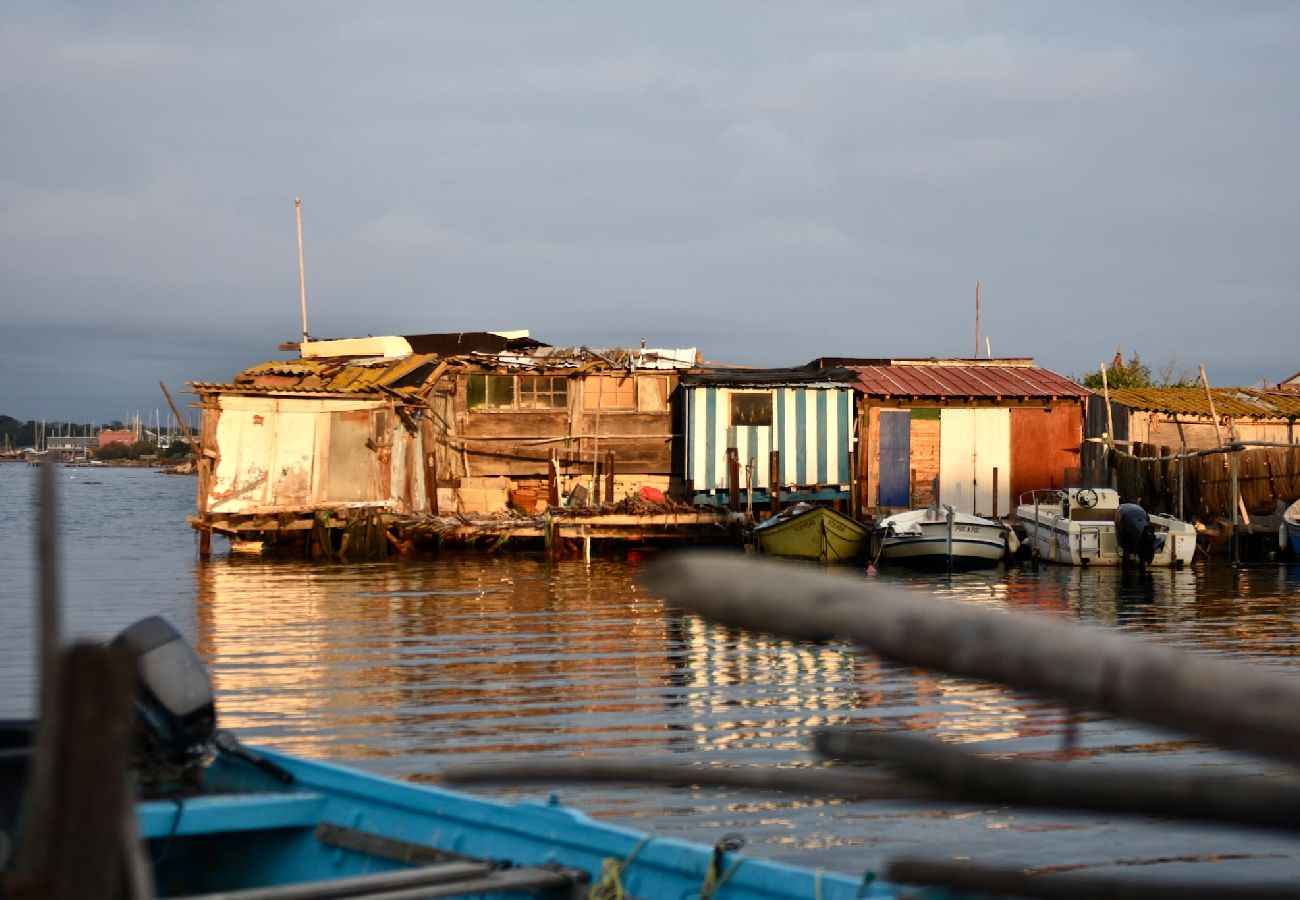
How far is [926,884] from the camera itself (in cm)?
180

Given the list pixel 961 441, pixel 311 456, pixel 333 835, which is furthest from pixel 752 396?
pixel 333 835

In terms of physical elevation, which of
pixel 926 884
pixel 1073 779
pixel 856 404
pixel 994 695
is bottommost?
pixel 994 695

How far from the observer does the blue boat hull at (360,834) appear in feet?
16.9

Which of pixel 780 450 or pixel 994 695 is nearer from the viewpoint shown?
pixel 994 695

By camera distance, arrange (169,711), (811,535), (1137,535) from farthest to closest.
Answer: (811,535)
(1137,535)
(169,711)

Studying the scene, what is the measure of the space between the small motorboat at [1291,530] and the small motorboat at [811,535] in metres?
9.44

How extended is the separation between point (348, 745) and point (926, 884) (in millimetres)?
8979

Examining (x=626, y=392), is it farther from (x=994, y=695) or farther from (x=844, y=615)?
(x=844, y=615)

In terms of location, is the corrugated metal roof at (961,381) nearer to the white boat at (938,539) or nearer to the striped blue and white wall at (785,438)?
the striped blue and white wall at (785,438)

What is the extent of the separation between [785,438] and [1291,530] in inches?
453

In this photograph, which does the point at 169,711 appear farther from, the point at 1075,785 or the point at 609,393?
the point at 609,393

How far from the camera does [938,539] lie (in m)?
27.1

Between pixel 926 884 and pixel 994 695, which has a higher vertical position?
pixel 926 884

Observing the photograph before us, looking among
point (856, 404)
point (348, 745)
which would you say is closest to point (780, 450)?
point (856, 404)
